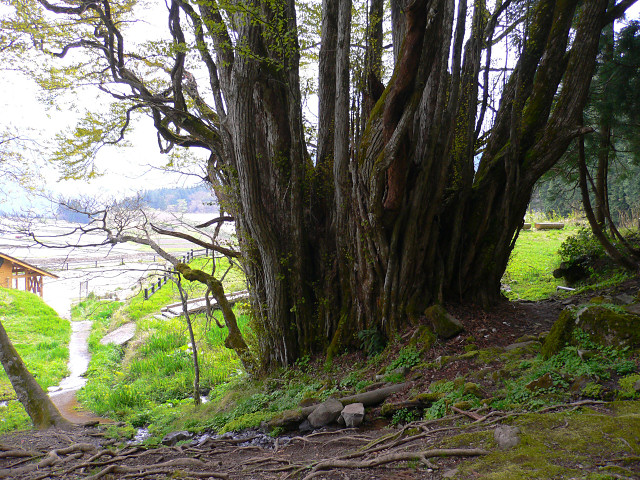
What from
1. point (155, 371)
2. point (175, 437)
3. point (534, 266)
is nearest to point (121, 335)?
point (155, 371)

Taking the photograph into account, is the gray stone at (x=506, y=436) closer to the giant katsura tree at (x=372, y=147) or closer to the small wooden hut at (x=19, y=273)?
the giant katsura tree at (x=372, y=147)

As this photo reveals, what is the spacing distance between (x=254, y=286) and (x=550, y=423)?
15.3 ft

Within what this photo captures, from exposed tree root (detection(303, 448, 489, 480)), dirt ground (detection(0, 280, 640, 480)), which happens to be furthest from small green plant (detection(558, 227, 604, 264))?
exposed tree root (detection(303, 448, 489, 480))

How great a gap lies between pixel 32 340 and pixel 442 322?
14182mm

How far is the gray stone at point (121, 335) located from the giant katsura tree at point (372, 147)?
865cm

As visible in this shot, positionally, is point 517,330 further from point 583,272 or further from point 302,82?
point 302,82

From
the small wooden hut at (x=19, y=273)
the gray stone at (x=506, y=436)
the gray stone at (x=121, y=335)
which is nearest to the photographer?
the gray stone at (x=506, y=436)

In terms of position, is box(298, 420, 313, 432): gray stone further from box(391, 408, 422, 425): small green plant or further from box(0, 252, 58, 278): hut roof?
box(0, 252, 58, 278): hut roof

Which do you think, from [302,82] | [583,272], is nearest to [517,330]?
[583,272]

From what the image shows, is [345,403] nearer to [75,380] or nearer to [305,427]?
[305,427]

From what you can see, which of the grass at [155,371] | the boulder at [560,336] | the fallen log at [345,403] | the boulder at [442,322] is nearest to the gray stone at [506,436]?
the boulder at [560,336]

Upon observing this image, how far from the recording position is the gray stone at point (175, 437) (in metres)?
4.36

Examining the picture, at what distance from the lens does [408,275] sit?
4852 millimetres

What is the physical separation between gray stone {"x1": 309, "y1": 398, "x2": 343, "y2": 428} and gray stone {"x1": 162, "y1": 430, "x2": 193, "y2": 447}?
1.81 m
